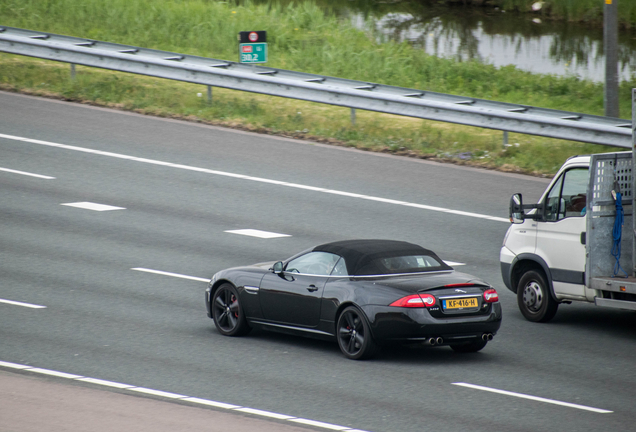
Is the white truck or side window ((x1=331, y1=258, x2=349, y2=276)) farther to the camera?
the white truck

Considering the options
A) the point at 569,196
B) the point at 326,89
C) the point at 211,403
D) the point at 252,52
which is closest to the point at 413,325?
the point at 211,403

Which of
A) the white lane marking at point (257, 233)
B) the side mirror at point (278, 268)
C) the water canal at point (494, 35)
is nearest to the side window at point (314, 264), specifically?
the side mirror at point (278, 268)

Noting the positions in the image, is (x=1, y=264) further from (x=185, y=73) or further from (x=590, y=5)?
(x=590, y=5)

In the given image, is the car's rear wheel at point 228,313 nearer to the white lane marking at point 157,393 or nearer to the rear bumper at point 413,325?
the rear bumper at point 413,325

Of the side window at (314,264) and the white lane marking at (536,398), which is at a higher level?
the side window at (314,264)

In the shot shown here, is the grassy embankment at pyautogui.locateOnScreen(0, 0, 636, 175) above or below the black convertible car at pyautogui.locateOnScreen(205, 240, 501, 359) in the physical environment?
above

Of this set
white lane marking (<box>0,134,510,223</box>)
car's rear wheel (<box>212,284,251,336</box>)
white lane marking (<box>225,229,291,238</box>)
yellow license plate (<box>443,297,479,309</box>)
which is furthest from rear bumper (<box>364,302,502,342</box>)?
white lane marking (<box>0,134,510,223</box>)

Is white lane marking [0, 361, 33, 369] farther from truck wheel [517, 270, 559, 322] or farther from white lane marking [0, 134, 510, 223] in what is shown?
white lane marking [0, 134, 510, 223]

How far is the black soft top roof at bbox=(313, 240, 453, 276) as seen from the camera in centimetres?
1044

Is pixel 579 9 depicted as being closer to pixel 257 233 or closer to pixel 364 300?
pixel 257 233

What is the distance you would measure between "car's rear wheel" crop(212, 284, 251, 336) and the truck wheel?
137 inches

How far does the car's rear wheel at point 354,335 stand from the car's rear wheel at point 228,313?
4.71ft

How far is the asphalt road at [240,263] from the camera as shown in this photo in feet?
29.3

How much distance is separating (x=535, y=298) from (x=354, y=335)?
302 centimetres
